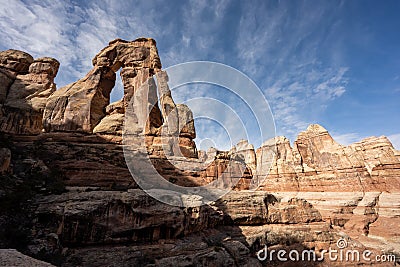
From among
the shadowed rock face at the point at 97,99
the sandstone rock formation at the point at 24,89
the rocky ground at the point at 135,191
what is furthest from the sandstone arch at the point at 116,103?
the sandstone rock formation at the point at 24,89

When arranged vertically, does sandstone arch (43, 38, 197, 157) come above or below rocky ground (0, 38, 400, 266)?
above

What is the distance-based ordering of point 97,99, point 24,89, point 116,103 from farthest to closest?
point 116,103
point 97,99
point 24,89

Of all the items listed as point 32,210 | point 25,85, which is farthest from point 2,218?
point 25,85

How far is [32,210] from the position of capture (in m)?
14.3

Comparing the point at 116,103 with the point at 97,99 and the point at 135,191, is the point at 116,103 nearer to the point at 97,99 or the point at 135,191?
the point at 97,99

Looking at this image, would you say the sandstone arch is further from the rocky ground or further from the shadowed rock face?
the rocky ground

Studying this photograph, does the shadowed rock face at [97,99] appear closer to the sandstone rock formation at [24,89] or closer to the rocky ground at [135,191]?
the sandstone rock formation at [24,89]

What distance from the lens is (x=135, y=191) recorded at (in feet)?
61.7

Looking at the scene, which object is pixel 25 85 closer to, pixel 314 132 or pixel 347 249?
pixel 347 249

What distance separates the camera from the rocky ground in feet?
47.7

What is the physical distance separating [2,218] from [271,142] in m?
77.1

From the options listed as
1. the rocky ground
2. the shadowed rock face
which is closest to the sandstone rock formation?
the shadowed rock face

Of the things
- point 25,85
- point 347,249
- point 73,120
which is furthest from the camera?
point 25,85

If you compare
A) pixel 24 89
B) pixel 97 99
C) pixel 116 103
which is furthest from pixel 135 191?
pixel 24 89
